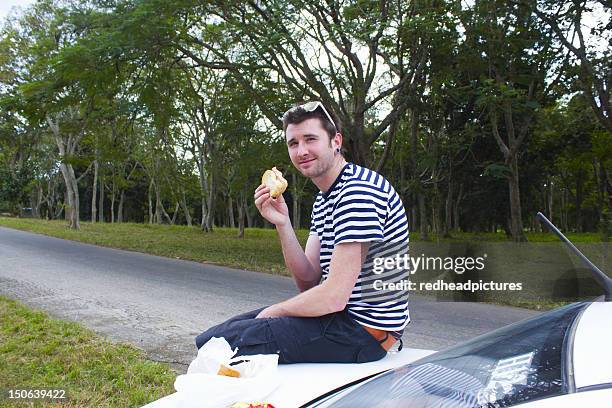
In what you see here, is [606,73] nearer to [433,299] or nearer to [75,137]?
[433,299]

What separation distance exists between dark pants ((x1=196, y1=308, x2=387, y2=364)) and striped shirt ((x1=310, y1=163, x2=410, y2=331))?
0.28 ft

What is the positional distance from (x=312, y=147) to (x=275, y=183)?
11.2 inches

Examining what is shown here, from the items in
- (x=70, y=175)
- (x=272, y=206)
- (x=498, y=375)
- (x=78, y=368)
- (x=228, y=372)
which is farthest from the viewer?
(x=70, y=175)

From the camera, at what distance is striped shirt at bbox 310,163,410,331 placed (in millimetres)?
2016

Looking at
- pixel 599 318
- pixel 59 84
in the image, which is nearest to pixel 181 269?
pixel 59 84

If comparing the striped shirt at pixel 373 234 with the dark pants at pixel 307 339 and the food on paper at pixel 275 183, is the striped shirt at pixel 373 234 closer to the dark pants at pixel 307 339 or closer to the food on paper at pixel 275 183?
the dark pants at pixel 307 339

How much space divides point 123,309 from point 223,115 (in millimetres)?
11422

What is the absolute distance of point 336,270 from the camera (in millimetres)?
1980

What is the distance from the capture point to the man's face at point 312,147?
223 centimetres

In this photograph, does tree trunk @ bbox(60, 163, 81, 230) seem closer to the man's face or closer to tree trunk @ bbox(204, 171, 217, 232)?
tree trunk @ bbox(204, 171, 217, 232)

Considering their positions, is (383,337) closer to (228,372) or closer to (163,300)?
(228,372)

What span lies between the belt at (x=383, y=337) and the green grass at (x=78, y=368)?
2.25 m

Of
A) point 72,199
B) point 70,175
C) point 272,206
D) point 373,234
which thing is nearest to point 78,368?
point 272,206

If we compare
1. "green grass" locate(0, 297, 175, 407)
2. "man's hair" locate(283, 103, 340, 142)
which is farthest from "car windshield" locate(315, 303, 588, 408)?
"green grass" locate(0, 297, 175, 407)
